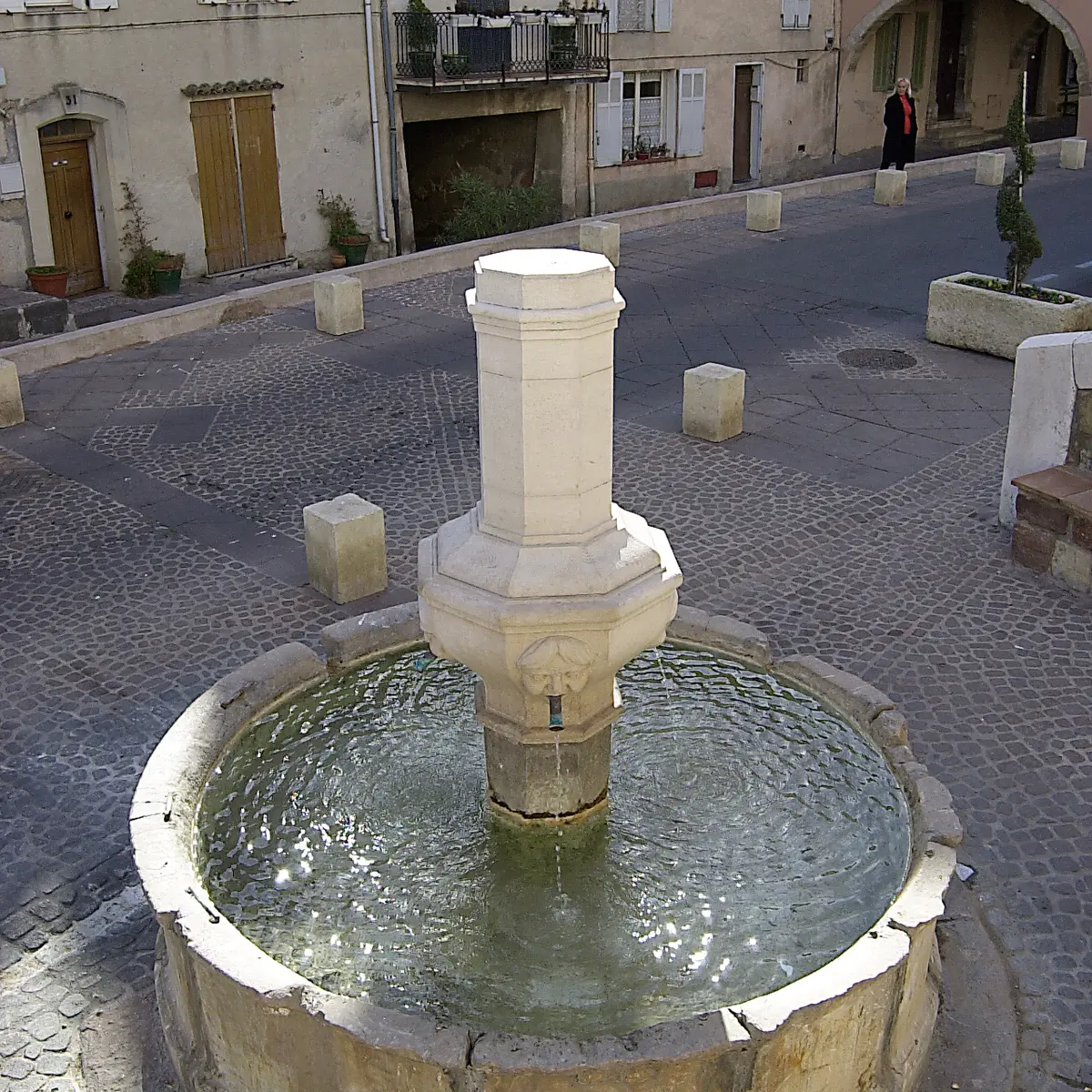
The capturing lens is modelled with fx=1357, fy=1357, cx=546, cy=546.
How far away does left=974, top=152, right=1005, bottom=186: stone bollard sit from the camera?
2055 centimetres

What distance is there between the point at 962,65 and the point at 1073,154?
328 inches

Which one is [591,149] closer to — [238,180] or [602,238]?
[238,180]

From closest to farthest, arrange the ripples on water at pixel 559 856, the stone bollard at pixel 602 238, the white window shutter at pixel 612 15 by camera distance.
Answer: the ripples on water at pixel 559 856, the stone bollard at pixel 602 238, the white window shutter at pixel 612 15

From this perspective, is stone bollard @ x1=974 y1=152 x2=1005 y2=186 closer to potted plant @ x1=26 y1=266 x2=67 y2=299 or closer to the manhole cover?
the manhole cover

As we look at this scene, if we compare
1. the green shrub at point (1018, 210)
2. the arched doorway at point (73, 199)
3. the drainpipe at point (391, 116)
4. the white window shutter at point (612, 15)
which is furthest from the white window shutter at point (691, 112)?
the green shrub at point (1018, 210)

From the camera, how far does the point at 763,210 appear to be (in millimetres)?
17031

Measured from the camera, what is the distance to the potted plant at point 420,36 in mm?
18109

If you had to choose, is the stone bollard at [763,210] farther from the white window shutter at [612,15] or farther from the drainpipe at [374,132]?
the white window shutter at [612,15]

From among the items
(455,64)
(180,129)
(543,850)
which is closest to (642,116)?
(455,64)

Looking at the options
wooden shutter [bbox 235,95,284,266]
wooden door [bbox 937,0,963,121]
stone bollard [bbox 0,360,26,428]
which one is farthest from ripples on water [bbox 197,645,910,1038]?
wooden door [bbox 937,0,963,121]

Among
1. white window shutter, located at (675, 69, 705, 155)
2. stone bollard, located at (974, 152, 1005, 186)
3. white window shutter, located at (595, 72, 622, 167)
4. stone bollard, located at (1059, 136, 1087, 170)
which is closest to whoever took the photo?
stone bollard, located at (974, 152, 1005, 186)

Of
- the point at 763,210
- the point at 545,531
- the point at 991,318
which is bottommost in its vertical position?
the point at 991,318

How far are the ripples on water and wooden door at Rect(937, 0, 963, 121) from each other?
87.5 ft

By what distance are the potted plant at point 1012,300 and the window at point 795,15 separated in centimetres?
1391
